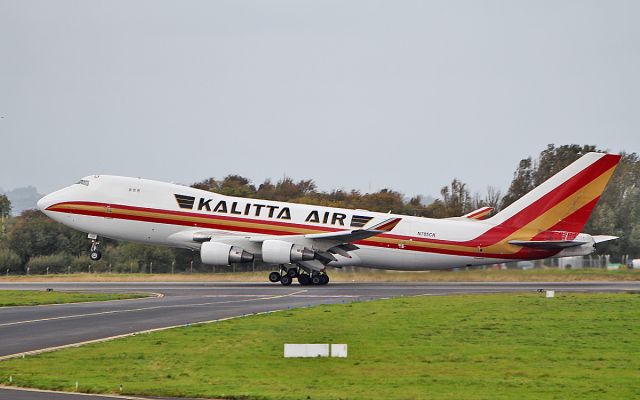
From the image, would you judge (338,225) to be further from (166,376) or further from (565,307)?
(166,376)

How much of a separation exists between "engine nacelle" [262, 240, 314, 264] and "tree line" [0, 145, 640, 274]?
14.9 metres

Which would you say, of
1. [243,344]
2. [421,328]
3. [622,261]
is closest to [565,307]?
[421,328]

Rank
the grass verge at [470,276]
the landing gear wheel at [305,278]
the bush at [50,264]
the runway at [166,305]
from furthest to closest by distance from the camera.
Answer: the bush at [50,264] → the grass verge at [470,276] → the landing gear wheel at [305,278] → the runway at [166,305]

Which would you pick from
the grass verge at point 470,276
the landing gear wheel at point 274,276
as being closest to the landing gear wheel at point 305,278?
the landing gear wheel at point 274,276

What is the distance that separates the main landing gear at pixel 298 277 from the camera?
51.8m

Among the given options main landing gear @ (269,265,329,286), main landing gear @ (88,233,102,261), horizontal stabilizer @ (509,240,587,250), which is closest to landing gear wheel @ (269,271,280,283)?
main landing gear @ (269,265,329,286)

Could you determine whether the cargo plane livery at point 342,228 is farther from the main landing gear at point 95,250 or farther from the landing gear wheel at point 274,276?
the main landing gear at point 95,250

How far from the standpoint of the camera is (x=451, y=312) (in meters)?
33.4

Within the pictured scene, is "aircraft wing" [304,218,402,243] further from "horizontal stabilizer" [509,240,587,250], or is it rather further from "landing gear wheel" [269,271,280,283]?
"horizontal stabilizer" [509,240,587,250]

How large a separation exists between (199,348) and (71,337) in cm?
456

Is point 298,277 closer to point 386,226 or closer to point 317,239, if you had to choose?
point 317,239

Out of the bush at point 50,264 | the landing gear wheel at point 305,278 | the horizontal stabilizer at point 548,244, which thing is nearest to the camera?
the horizontal stabilizer at point 548,244

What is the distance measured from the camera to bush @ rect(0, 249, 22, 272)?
71.2 metres

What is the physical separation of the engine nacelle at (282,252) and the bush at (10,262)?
2836 centimetres
